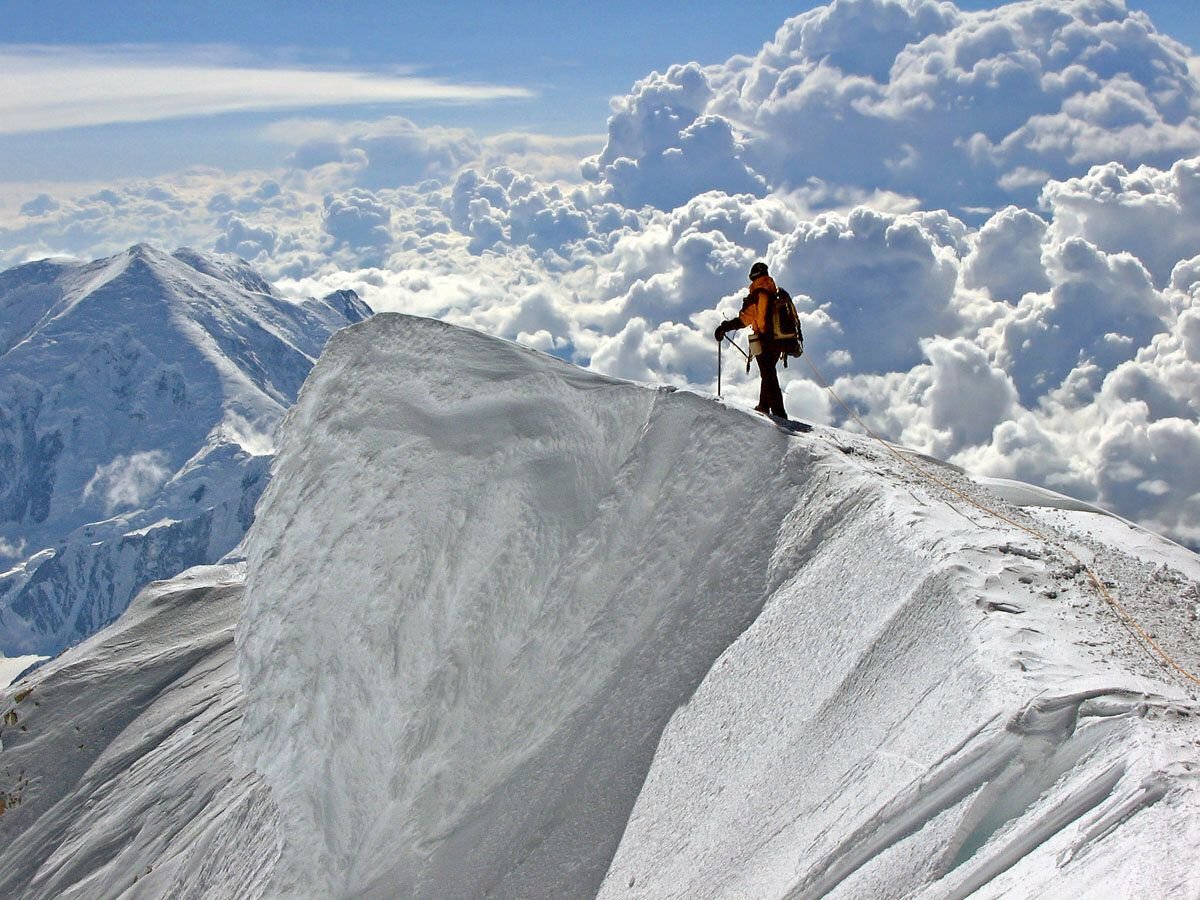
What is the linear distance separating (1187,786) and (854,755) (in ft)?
12.4

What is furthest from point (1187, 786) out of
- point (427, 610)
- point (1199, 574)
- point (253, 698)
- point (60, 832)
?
point (60, 832)

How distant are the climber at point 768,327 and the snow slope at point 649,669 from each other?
1313mm

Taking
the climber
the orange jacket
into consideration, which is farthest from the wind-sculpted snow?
the orange jacket

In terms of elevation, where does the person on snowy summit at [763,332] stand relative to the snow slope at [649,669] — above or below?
above

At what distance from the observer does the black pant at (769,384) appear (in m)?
18.5

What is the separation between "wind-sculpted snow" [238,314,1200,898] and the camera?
934cm

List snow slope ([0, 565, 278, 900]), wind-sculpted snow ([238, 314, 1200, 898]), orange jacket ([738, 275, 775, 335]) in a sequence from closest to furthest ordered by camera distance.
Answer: wind-sculpted snow ([238, 314, 1200, 898])
orange jacket ([738, 275, 775, 335])
snow slope ([0, 565, 278, 900])

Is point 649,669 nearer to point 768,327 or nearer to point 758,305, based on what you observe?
point 768,327

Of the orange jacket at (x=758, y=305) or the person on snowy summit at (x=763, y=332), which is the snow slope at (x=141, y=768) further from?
the orange jacket at (x=758, y=305)

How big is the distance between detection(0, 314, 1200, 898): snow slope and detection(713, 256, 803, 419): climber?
1.31m

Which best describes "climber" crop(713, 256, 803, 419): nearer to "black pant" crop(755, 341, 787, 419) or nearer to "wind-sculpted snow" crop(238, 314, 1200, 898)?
"black pant" crop(755, 341, 787, 419)

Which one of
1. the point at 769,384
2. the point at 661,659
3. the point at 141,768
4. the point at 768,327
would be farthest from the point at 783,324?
the point at 141,768

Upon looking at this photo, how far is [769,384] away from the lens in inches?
738

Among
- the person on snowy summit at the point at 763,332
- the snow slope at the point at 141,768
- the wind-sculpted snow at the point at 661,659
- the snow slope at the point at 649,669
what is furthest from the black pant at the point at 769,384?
the snow slope at the point at 141,768
